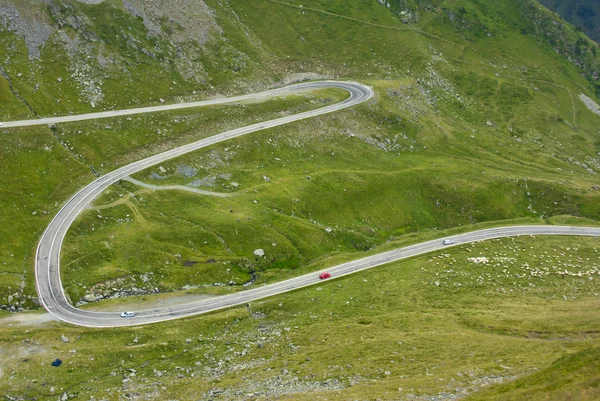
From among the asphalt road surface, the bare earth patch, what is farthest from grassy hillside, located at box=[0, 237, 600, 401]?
the asphalt road surface

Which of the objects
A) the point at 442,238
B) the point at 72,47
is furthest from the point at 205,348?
the point at 72,47

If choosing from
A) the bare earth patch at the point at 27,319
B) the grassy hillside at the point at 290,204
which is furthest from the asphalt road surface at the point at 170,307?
the grassy hillside at the point at 290,204

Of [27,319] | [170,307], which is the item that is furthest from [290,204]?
[27,319]

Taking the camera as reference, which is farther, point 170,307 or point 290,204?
point 290,204

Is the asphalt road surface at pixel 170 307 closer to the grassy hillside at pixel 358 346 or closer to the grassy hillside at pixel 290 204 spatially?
the grassy hillside at pixel 290 204

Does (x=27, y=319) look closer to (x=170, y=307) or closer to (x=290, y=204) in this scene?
(x=170, y=307)

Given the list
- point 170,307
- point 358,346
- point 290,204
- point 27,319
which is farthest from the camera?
point 290,204

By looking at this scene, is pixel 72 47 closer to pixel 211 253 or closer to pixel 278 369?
pixel 211 253

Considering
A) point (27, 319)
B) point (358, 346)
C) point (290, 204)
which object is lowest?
point (358, 346)
